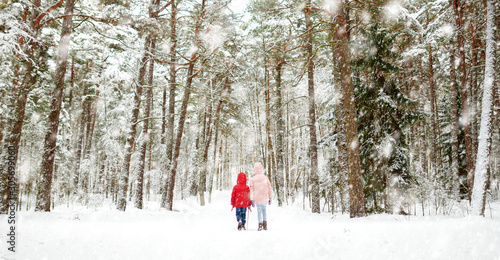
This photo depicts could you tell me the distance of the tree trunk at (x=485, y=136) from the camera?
7543 mm

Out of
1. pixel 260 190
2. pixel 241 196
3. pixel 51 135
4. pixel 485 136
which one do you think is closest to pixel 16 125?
pixel 51 135

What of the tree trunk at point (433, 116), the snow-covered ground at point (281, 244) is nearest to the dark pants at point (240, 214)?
the snow-covered ground at point (281, 244)

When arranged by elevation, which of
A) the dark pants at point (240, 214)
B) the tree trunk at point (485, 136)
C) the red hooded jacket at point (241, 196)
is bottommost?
the dark pants at point (240, 214)

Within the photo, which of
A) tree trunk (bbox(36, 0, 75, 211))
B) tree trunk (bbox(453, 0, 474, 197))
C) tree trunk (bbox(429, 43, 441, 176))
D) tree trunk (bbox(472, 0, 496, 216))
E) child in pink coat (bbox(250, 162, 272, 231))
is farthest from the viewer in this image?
tree trunk (bbox(429, 43, 441, 176))

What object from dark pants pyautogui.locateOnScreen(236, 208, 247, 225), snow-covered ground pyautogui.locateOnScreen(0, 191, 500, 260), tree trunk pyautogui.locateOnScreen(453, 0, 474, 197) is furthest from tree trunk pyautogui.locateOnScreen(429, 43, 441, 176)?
dark pants pyautogui.locateOnScreen(236, 208, 247, 225)

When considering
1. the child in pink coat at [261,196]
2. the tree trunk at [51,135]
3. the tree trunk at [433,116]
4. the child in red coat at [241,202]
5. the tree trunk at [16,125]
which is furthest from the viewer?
the tree trunk at [433,116]

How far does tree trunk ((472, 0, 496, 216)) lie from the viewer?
7543 mm

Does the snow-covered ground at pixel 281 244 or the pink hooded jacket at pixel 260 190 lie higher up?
the pink hooded jacket at pixel 260 190

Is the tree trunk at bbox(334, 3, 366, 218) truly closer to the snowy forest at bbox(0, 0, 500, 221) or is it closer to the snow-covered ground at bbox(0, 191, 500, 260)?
the snowy forest at bbox(0, 0, 500, 221)

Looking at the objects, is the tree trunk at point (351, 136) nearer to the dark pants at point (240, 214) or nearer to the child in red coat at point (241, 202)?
the child in red coat at point (241, 202)

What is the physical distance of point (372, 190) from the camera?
1084 cm

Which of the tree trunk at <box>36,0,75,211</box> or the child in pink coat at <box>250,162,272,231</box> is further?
the tree trunk at <box>36,0,75,211</box>

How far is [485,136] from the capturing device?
7.66 metres

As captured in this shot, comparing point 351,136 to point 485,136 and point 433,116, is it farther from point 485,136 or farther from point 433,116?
point 433,116
